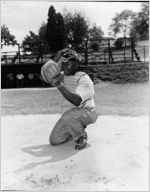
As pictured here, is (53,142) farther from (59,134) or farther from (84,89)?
(84,89)

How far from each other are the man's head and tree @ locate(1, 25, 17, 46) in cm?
114

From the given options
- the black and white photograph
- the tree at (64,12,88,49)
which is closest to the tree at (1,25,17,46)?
the black and white photograph

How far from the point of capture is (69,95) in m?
4.13

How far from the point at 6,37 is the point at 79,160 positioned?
2365 millimetres

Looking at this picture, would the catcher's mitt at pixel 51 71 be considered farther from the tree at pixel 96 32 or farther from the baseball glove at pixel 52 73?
the tree at pixel 96 32

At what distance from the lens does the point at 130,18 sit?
17.3ft

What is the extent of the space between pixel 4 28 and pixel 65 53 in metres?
1.34

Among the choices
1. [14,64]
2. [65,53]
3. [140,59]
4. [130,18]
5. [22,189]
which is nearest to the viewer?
[22,189]

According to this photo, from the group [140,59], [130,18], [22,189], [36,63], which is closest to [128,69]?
[140,59]

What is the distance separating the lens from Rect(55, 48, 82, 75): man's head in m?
4.47

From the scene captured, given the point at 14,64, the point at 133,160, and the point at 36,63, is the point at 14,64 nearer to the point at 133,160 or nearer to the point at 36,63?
the point at 36,63

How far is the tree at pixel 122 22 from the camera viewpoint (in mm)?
5159

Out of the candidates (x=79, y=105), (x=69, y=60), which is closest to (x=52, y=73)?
A: (x=69, y=60)

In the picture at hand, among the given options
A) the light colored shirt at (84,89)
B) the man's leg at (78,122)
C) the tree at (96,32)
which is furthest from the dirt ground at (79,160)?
the tree at (96,32)
